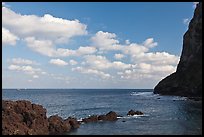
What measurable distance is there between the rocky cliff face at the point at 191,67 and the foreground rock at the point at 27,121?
251 ft

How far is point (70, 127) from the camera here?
4594cm

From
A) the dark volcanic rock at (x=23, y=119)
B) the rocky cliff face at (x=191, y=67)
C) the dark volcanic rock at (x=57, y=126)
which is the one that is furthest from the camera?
the rocky cliff face at (x=191, y=67)

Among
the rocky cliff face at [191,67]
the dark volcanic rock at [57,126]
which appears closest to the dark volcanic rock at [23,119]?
the dark volcanic rock at [57,126]

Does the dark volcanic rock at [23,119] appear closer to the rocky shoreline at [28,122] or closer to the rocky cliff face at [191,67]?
the rocky shoreline at [28,122]

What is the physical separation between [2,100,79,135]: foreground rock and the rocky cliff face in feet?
251

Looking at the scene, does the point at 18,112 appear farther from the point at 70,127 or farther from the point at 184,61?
the point at 184,61

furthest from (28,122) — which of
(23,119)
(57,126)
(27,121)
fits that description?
(57,126)

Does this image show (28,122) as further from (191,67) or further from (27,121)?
(191,67)

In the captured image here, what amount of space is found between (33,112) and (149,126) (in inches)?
757

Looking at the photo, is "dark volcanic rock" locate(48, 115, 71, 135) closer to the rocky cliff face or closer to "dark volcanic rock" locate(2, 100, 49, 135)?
"dark volcanic rock" locate(2, 100, 49, 135)

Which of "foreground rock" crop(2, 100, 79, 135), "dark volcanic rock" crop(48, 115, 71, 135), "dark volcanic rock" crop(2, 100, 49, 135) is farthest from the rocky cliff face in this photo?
"dark volcanic rock" crop(2, 100, 49, 135)

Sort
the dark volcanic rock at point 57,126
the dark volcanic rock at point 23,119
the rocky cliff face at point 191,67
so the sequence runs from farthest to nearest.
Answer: the rocky cliff face at point 191,67 → the dark volcanic rock at point 57,126 → the dark volcanic rock at point 23,119

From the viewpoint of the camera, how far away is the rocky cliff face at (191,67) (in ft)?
369

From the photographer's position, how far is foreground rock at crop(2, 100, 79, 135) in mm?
38906
